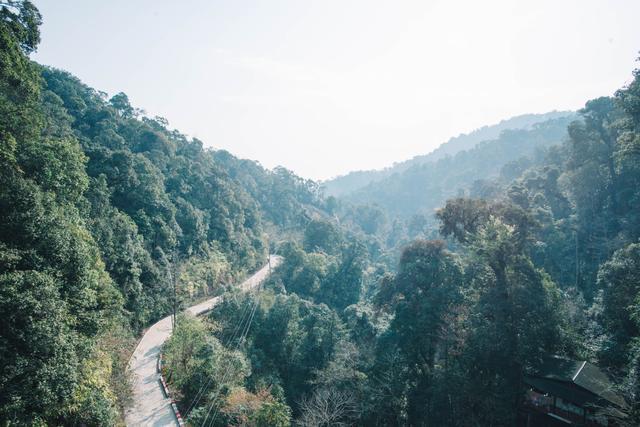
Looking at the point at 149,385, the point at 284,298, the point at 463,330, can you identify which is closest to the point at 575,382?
the point at 463,330

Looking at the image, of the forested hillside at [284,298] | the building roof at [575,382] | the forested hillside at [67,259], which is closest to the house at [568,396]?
the building roof at [575,382]

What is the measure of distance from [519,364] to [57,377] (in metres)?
17.6

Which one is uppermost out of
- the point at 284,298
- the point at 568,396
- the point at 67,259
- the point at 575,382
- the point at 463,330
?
the point at 67,259

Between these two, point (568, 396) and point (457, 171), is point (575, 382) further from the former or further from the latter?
point (457, 171)

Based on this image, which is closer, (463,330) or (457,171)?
(463,330)

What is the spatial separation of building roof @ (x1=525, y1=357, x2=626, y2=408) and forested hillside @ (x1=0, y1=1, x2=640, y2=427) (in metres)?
0.22

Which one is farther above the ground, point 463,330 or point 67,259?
point 67,259

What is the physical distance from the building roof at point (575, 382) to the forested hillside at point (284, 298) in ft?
0.73

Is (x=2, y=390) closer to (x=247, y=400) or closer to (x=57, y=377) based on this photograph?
(x=57, y=377)

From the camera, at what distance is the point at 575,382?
1576 cm

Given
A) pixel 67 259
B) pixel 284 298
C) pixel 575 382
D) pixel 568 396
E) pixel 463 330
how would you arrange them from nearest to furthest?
pixel 67 259, pixel 575 382, pixel 568 396, pixel 463 330, pixel 284 298

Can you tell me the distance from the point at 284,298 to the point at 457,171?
98.8 m

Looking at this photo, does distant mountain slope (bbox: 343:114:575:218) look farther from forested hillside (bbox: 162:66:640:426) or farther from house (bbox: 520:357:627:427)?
house (bbox: 520:357:627:427)

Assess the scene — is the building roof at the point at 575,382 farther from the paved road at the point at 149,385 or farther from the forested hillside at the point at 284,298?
the paved road at the point at 149,385
